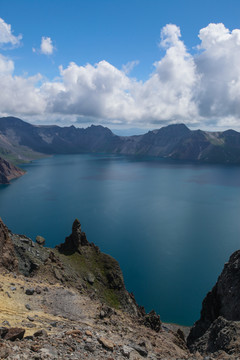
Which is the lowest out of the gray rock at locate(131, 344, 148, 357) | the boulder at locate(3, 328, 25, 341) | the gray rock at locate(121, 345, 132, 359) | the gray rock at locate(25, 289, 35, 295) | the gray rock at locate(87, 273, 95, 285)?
the gray rock at locate(87, 273, 95, 285)

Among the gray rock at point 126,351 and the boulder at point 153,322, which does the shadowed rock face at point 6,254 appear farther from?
the boulder at point 153,322

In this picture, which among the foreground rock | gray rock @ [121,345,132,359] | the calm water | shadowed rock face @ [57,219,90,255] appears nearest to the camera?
the foreground rock

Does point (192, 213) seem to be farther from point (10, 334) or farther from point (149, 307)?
point (10, 334)

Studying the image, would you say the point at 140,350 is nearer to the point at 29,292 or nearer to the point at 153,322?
the point at 29,292

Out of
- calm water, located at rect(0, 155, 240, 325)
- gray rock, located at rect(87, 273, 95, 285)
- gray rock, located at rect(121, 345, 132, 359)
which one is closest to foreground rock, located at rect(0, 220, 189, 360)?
gray rock, located at rect(121, 345, 132, 359)

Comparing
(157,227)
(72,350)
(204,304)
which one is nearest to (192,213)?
(157,227)

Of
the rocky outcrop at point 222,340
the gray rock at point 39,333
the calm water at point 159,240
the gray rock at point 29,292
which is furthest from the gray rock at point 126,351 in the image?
the calm water at point 159,240

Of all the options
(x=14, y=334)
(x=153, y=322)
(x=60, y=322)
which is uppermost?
(x=14, y=334)

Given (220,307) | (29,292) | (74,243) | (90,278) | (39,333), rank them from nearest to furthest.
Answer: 1. (39,333)
2. (29,292)
3. (220,307)
4. (90,278)
5. (74,243)

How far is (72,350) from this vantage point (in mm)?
21703

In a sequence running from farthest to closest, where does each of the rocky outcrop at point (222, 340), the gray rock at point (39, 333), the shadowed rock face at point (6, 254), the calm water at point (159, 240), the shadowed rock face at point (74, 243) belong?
the calm water at point (159, 240) → the shadowed rock face at point (74, 243) → the shadowed rock face at point (6, 254) → the rocky outcrop at point (222, 340) → the gray rock at point (39, 333)

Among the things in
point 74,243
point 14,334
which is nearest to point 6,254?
point 74,243

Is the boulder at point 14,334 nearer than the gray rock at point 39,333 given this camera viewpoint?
Yes

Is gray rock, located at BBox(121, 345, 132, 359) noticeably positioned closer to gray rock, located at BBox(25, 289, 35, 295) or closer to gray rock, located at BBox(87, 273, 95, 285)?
gray rock, located at BBox(25, 289, 35, 295)
